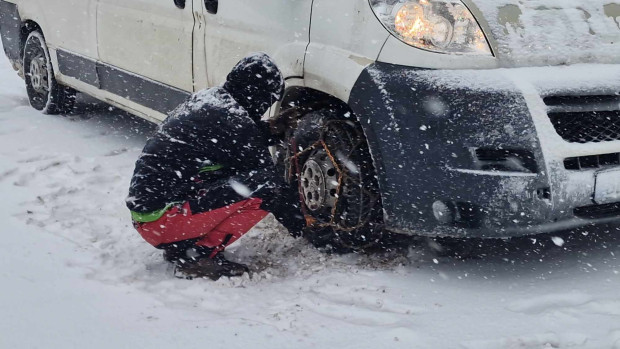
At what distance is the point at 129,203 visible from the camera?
3.73m

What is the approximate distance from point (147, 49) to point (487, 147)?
2.58m

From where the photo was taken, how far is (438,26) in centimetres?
348

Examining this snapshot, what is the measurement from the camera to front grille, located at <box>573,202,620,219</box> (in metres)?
3.47

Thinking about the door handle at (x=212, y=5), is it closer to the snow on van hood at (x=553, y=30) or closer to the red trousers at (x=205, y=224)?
the red trousers at (x=205, y=224)

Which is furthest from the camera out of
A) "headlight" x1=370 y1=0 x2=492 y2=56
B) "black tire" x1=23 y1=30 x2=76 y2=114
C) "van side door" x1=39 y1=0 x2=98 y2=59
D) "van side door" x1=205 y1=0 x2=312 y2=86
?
"black tire" x1=23 y1=30 x2=76 y2=114

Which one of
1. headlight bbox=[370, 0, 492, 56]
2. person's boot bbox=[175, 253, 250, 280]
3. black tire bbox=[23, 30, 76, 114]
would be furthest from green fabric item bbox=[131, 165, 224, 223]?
black tire bbox=[23, 30, 76, 114]

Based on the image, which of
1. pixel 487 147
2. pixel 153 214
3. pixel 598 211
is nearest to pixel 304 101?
pixel 153 214

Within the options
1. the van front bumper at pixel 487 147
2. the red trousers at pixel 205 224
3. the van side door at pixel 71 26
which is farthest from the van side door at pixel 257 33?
the van side door at pixel 71 26

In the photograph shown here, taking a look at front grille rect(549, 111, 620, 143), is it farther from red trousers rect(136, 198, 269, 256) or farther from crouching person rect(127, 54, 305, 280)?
red trousers rect(136, 198, 269, 256)

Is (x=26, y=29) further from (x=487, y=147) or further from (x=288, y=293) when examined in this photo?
(x=487, y=147)

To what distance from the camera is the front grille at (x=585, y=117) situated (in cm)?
339

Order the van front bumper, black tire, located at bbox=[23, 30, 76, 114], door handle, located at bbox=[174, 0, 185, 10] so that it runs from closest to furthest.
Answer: the van front bumper, door handle, located at bbox=[174, 0, 185, 10], black tire, located at bbox=[23, 30, 76, 114]

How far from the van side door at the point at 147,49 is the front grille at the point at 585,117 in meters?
2.21

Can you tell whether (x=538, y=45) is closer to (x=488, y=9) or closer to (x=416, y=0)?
(x=488, y=9)
